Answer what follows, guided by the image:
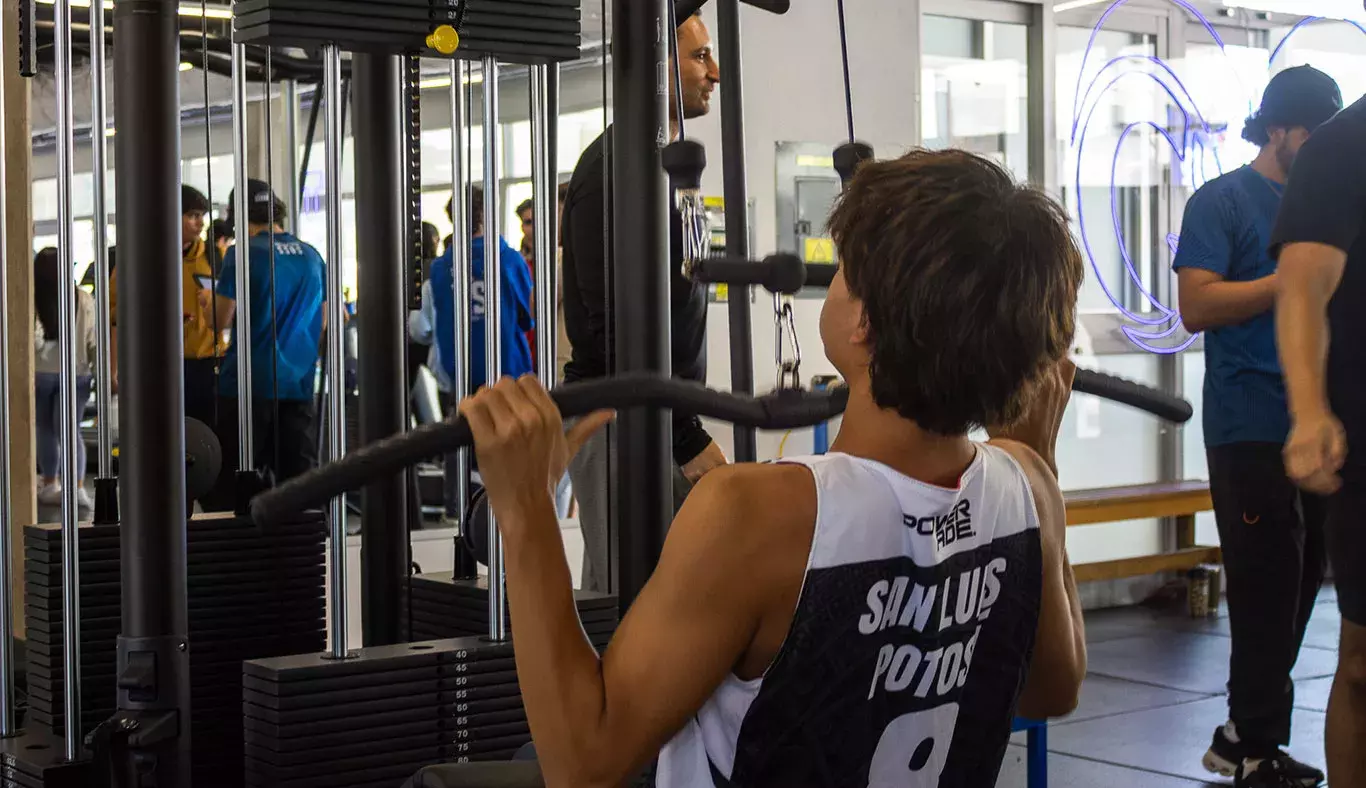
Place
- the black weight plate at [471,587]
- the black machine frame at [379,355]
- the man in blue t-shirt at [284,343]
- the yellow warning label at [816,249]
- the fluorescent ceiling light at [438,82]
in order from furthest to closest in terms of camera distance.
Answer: the yellow warning label at [816,249], the fluorescent ceiling light at [438,82], the man in blue t-shirt at [284,343], the black weight plate at [471,587], the black machine frame at [379,355]

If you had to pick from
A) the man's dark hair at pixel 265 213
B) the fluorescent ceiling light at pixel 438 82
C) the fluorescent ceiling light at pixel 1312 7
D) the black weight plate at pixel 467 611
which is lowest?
the black weight plate at pixel 467 611

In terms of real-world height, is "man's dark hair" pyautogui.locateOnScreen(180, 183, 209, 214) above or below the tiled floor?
above

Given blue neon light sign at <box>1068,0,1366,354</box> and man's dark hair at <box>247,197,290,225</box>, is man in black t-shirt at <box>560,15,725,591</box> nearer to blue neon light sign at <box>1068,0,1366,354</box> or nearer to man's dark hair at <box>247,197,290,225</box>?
man's dark hair at <box>247,197,290,225</box>

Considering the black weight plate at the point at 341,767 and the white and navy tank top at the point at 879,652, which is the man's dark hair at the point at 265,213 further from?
the white and navy tank top at the point at 879,652

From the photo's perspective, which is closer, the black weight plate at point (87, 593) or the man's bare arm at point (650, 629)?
the man's bare arm at point (650, 629)

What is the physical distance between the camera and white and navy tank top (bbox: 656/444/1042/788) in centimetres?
Result: 120

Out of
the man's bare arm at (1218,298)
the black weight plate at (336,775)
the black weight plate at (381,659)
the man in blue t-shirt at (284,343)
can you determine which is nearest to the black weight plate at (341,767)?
the black weight plate at (336,775)

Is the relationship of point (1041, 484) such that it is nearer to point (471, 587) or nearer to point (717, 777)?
point (717, 777)

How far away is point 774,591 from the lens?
118 centimetres

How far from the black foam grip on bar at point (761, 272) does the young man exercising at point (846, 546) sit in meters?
0.17

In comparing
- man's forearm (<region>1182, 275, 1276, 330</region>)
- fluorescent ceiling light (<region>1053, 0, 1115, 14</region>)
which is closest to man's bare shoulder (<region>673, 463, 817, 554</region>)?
man's forearm (<region>1182, 275, 1276, 330</region>)

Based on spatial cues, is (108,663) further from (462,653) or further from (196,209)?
(196,209)

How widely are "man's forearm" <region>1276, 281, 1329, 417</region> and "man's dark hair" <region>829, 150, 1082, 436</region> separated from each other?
1.25 metres

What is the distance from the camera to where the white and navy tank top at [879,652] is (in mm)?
1204
